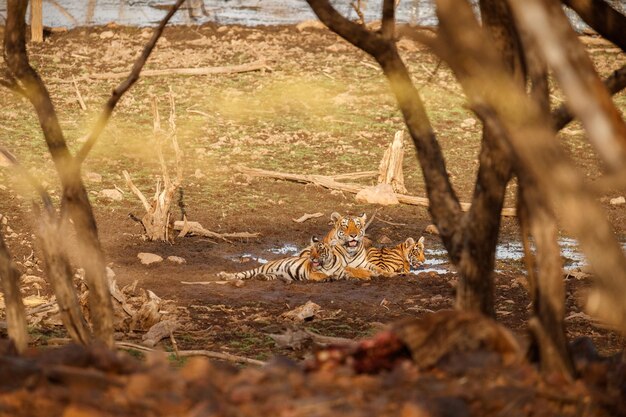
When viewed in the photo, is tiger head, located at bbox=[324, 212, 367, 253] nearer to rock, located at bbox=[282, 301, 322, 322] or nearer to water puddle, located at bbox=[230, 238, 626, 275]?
water puddle, located at bbox=[230, 238, 626, 275]

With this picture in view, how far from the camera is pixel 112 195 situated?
12797 millimetres

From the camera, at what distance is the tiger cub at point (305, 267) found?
10273mm

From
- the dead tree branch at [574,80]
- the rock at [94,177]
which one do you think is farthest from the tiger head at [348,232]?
the dead tree branch at [574,80]

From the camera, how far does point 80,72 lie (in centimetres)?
1842

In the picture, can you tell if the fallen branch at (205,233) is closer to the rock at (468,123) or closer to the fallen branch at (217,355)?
the fallen branch at (217,355)

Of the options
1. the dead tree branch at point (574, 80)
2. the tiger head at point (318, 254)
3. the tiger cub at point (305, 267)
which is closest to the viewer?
the dead tree branch at point (574, 80)

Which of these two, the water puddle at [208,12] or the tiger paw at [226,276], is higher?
the water puddle at [208,12]

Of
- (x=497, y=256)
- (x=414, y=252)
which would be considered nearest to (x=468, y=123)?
(x=497, y=256)

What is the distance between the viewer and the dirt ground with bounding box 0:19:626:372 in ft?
30.0

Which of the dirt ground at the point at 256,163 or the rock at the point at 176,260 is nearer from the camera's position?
the dirt ground at the point at 256,163

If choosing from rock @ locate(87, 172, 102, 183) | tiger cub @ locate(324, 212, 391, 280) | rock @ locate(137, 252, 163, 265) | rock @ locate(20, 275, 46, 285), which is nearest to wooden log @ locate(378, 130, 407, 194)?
tiger cub @ locate(324, 212, 391, 280)

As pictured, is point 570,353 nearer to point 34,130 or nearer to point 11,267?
point 11,267

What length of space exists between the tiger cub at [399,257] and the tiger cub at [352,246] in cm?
6

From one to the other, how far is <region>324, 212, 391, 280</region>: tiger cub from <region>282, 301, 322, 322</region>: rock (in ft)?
5.55
